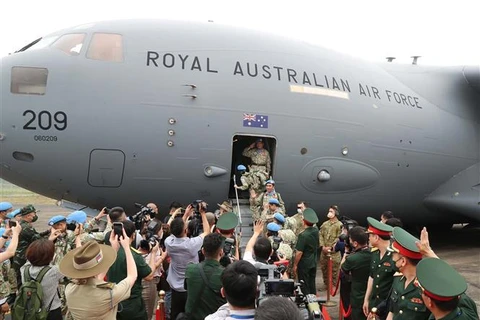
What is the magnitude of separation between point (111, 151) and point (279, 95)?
3.40 m

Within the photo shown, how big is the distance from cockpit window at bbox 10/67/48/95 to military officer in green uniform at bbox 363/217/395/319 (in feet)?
18.6

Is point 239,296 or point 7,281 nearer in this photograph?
point 239,296

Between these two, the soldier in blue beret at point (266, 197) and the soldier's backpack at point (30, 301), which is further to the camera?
the soldier in blue beret at point (266, 197)

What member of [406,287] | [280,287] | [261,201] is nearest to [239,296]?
[280,287]

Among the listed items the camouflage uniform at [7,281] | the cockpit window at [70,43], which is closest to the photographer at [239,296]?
the camouflage uniform at [7,281]

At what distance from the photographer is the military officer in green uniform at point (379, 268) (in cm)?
430

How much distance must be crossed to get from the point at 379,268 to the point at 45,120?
5.59m

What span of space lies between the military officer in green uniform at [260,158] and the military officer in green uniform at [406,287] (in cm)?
501

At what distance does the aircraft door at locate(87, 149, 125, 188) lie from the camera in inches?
290

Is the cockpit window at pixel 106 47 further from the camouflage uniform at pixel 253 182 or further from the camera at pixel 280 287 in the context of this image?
the camera at pixel 280 287

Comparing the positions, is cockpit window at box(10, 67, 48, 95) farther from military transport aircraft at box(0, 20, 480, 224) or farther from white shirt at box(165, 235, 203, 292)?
white shirt at box(165, 235, 203, 292)

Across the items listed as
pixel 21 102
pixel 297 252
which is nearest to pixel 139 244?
pixel 297 252

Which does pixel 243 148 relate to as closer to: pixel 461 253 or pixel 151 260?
pixel 151 260

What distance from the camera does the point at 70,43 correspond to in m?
7.66
